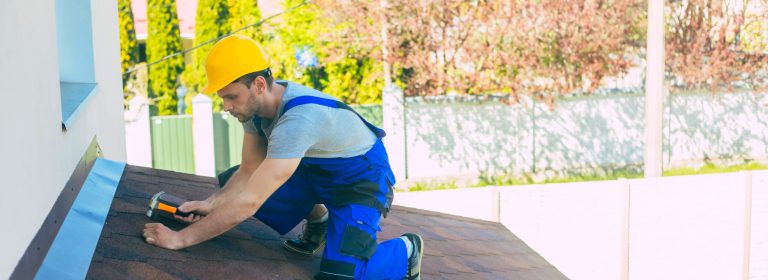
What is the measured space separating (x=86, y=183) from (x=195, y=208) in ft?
1.51

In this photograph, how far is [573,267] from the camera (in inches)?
362

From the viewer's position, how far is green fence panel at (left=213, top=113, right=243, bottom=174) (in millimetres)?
16922

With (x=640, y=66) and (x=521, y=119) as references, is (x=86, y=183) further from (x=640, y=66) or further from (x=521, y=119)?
(x=640, y=66)

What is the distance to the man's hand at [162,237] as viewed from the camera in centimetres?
337

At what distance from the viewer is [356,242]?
3.77 m

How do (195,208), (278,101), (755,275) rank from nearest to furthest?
(278,101)
(195,208)
(755,275)

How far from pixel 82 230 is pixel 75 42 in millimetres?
2062

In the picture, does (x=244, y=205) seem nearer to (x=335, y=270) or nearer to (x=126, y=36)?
(x=335, y=270)

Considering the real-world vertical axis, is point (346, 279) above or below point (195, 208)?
below

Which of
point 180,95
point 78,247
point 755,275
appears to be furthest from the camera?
point 180,95

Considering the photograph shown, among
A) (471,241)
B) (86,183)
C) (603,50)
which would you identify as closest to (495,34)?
(603,50)

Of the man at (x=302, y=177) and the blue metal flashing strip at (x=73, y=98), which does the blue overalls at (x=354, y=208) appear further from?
the blue metal flashing strip at (x=73, y=98)

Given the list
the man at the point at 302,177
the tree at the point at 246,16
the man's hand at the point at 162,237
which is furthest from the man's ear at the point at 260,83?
the tree at the point at 246,16

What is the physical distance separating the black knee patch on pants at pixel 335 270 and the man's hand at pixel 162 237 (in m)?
0.58
